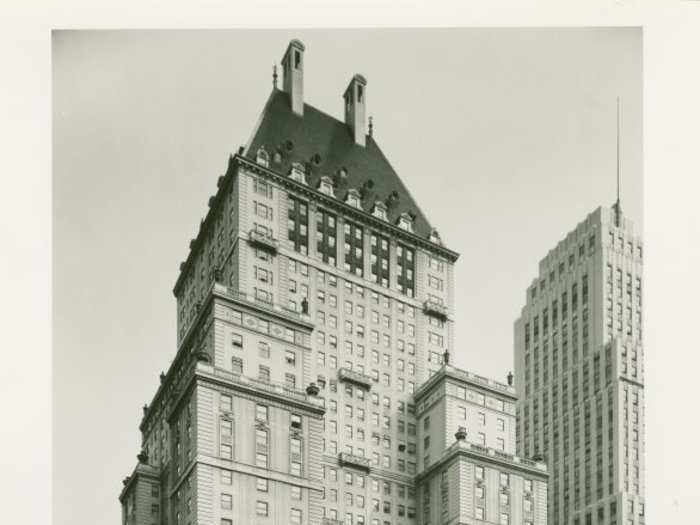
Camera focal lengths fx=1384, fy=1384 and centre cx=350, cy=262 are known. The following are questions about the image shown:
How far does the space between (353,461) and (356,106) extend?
28373 millimetres

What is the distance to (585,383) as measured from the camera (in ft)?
509

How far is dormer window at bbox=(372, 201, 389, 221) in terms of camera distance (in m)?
111

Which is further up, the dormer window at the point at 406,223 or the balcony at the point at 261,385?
the dormer window at the point at 406,223

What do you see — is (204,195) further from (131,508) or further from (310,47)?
(131,508)

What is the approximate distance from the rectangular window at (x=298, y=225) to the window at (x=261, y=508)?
23110mm

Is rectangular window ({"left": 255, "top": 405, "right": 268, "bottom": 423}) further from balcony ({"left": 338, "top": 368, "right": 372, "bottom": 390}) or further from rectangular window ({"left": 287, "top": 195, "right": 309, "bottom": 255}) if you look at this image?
rectangular window ({"left": 287, "top": 195, "right": 309, "bottom": 255})

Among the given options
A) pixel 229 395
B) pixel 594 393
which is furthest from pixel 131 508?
pixel 594 393

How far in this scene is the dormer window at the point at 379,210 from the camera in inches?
4368

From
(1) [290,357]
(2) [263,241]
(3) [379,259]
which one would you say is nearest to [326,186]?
(3) [379,259]

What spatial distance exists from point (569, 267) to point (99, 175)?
8551 centimetres

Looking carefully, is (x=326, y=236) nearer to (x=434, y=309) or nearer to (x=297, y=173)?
(x=297, y=173)

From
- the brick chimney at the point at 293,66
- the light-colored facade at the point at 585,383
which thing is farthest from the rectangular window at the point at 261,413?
the light-colored facade at the point at 585,383

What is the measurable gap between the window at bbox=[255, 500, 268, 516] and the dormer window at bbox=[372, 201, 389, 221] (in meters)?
29.9

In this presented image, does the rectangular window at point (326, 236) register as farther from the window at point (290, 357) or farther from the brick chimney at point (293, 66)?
the brick chimney at point (293, 66)
